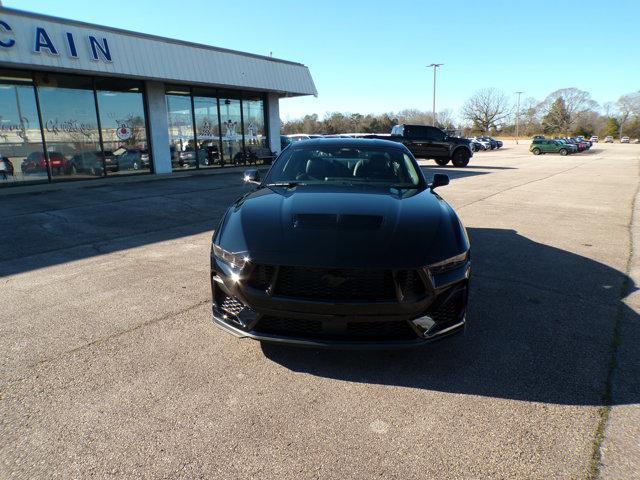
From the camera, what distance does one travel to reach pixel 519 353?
10.2 ft

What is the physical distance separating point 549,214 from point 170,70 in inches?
530

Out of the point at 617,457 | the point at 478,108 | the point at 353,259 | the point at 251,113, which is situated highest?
the point at 478,108

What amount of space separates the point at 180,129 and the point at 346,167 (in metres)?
15.5

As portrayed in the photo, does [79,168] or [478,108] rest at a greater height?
[478,108]

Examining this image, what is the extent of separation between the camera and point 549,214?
8773mm

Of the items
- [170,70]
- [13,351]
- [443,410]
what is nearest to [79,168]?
[170,70]

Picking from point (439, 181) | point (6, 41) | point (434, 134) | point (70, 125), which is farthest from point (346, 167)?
point (434, 134)

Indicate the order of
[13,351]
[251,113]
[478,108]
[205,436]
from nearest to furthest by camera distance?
[205,436], [13,351], [251,113], [478,108]

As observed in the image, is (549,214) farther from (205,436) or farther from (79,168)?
(79,168)

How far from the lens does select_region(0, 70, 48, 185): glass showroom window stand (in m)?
12.9

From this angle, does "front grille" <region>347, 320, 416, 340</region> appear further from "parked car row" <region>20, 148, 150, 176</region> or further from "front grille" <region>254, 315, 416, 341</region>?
"parked car row" <region>20, 148, 150, 176</region>

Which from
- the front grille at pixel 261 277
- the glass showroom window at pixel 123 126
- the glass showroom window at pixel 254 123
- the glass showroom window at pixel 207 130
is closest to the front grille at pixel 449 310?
the front grille at pixel 261 277

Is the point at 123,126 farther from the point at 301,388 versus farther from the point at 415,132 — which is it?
the point at 301,388

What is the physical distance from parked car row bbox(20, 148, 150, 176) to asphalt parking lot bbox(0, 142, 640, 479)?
10341mm
